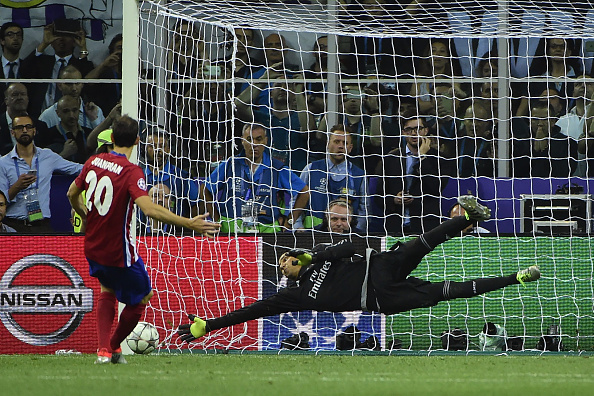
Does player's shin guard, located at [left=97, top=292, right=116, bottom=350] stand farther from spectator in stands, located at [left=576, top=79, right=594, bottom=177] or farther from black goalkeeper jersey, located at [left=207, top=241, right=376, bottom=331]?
spectator in stands, located at [left=576, top=79, right=594, bottom=177]

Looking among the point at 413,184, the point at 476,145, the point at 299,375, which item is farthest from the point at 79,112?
the point at 299,375

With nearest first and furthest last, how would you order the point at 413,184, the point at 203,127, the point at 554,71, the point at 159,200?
the point at 159,200, the point at 413,184, the point at 203,127, the point at 554,71

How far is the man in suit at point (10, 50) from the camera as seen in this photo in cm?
1373

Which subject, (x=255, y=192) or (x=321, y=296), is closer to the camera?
(x=321, y=296)

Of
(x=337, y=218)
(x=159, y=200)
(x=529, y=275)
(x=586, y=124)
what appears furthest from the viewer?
(x=586, y=124)

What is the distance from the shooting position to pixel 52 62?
13.8 meters

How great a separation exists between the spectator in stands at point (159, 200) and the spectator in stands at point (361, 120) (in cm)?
245

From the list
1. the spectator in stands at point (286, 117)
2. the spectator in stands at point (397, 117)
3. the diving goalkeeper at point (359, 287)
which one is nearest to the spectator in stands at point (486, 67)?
the spectator in stands at point (397, 117)

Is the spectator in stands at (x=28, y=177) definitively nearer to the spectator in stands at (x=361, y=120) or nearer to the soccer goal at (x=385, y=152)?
the soccer goal at (x=385, y=152)

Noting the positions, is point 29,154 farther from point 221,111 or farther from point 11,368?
point 11,368

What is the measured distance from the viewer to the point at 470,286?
8.57 metres

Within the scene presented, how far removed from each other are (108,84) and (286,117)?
261 cm

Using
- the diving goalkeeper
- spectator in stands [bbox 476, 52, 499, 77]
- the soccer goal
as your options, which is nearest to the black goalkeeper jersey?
the diving goalkeeper

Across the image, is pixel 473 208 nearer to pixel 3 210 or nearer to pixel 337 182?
pixel 337 182
